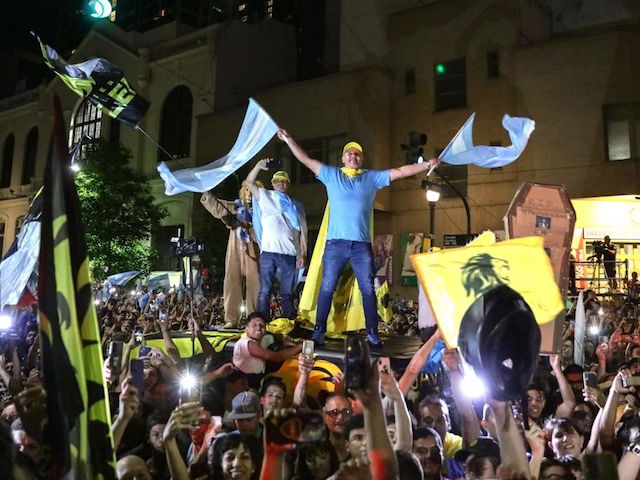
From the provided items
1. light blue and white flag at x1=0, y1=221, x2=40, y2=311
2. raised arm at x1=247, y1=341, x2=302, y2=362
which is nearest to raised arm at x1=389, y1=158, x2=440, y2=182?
raised arm at x1=247, y1=341, x2=302, y2=362

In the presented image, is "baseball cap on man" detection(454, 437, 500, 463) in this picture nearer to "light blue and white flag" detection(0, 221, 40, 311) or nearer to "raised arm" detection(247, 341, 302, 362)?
"raised arm" detection(247, 341, 302, 362)

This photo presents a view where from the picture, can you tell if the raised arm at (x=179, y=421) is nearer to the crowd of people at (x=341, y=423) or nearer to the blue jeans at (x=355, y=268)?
the crowd of people at (x=341, y=423)

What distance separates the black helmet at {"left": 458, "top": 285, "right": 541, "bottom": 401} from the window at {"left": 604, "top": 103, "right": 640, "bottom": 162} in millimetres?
17562

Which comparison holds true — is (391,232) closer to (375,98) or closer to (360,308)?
(375,98)

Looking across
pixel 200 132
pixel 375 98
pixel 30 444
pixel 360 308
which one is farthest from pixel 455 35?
pixel 30 444

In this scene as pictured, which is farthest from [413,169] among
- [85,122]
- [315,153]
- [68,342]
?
[85,122]

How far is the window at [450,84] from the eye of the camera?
70.0 ft

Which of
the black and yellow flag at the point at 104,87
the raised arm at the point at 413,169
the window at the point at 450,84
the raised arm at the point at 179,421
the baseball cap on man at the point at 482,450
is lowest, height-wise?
the baseball cap on man at the point at 482,450

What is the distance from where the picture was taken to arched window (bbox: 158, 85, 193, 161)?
28.2 meters

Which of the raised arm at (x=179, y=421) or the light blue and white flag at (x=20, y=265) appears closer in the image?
the raised arm at (x=179, y=421)

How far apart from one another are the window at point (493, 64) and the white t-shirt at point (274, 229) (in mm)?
15353

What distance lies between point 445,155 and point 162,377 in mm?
3431

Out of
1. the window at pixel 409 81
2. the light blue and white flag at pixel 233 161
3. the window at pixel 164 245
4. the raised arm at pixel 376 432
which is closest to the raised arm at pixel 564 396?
the raised arm at pixel 376 432

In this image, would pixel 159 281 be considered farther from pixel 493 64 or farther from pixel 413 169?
pixel 413 169
